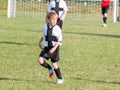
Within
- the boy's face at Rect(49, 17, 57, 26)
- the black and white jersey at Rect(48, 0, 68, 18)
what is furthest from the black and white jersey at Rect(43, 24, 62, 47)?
the black and white jersey at Rect(48, 0, 68, 18)

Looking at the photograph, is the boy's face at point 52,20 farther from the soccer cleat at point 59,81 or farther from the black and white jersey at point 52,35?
the soccer cleat at point 59,81

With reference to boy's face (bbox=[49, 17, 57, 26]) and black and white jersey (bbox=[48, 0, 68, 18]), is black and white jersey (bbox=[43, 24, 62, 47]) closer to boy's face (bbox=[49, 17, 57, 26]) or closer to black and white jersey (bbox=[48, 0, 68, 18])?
boy's face (bbox=[49, 17, 57, 26])

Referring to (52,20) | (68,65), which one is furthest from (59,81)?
(68,65)

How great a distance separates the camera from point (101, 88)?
912cm

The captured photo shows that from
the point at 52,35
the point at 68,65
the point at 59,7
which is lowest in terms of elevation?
the point at 68,65

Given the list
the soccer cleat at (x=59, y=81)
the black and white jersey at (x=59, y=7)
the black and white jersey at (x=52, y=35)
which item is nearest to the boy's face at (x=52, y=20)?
the black and white jersey at (x=52, y=35)

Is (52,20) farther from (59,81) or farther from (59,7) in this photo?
(59,7)

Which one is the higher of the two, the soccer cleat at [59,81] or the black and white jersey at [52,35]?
the black and white jersey at [52,35]

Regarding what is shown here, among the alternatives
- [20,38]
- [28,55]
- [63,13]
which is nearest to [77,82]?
[28,55]

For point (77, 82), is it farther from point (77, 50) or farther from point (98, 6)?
point (98, 6)

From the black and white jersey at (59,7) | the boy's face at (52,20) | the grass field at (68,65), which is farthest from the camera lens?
the black and white jersey at (59,7)

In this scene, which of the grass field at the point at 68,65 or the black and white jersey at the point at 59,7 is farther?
the black and white jersey at the point at 59,7

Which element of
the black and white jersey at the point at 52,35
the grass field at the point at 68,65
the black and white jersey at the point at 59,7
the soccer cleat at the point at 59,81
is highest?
the black and white jersey at the point at 59,7

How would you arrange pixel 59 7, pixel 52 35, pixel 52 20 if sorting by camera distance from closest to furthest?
pixel 52 20 → pixel 52 35 → pixel 59 7
